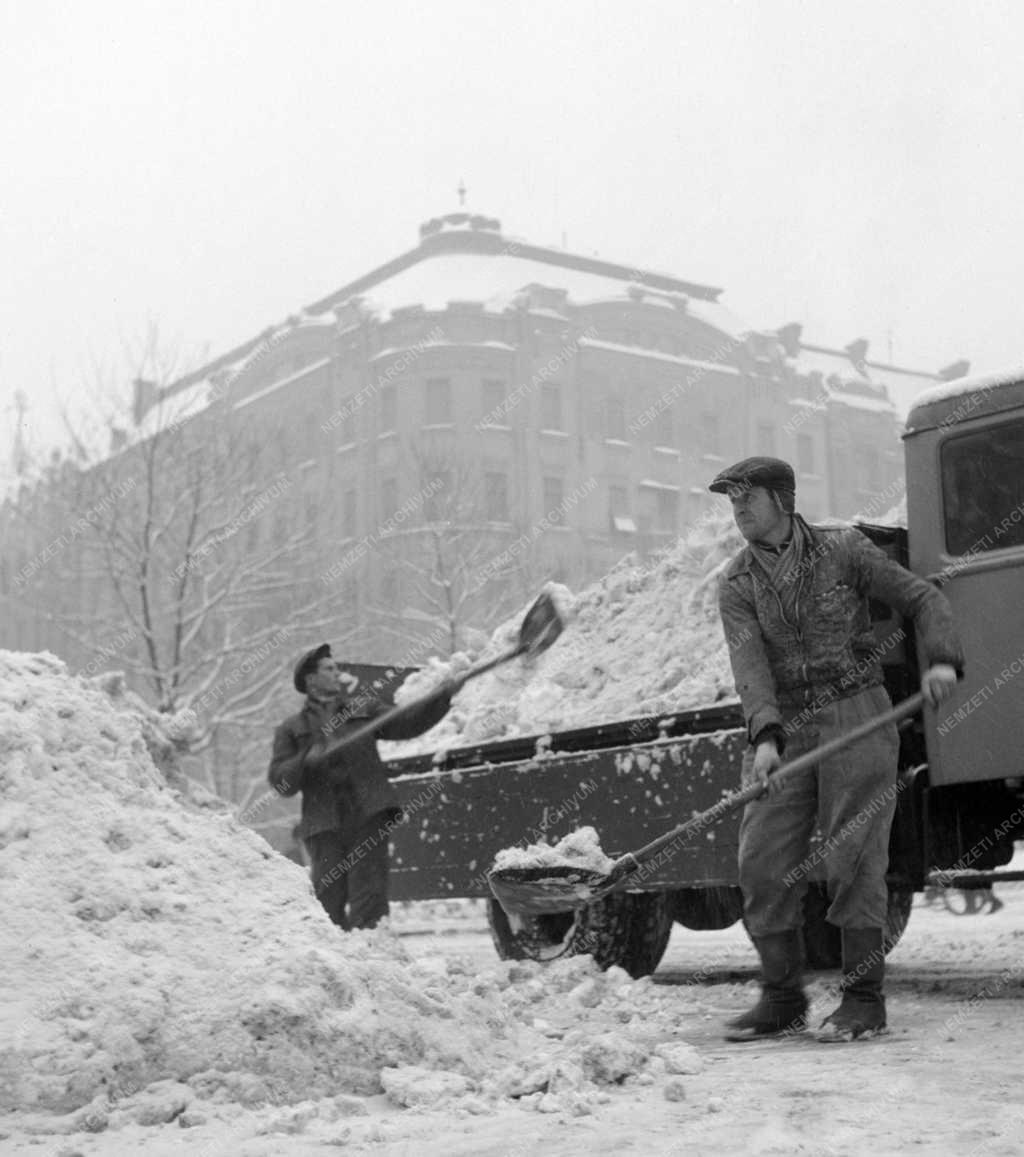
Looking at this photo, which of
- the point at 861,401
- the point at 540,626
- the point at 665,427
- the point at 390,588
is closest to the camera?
the point at 540,626

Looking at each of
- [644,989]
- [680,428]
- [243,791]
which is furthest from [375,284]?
[644,989]

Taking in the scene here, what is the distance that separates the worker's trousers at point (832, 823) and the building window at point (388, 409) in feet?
120

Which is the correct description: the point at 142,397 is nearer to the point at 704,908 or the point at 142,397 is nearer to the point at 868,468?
the point at 704,908

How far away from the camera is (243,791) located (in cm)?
2697

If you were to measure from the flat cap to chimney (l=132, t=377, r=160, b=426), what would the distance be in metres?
18.7

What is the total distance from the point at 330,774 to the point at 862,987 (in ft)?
9.44

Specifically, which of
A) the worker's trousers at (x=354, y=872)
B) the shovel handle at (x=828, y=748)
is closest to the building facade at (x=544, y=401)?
the worker's trousers at (x=354, y=872)

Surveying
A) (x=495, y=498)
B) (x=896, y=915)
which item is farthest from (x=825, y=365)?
(x=896, y=915)

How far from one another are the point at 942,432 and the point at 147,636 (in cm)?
1588

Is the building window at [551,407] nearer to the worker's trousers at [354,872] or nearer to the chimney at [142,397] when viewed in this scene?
the chimney at [142,397]

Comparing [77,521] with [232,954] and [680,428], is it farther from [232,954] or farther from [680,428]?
[680,428]

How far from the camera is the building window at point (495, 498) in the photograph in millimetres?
32644

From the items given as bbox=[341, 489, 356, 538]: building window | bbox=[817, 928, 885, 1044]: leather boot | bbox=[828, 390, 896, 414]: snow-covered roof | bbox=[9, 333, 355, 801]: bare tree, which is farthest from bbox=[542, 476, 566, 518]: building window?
bbox=[817, 928, 885, 1044]: leather boot

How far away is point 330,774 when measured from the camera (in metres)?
7.50
